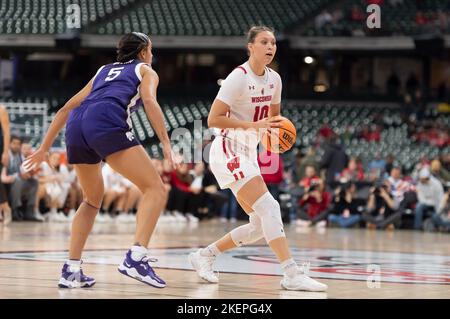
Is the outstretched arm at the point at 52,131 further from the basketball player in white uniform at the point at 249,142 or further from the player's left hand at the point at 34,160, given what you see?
the basketball player in white uniform at the point at 249,142

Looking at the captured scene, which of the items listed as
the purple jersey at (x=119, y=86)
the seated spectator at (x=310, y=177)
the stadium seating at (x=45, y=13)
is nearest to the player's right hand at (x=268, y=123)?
the purple jersey at (x=119, y=86)

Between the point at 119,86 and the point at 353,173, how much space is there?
14.5 metres

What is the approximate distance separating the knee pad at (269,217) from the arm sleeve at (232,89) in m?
0.77

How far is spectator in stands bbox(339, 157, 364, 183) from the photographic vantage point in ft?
68.7

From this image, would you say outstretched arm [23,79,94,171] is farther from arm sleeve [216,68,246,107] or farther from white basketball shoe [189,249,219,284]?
white basketball shoe [189,249,219,284]

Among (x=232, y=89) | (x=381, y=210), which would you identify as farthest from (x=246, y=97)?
(x=381, y=210)

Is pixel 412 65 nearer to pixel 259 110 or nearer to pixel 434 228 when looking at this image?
pixel 434 228

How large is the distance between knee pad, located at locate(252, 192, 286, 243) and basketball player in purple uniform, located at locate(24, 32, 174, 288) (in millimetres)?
745

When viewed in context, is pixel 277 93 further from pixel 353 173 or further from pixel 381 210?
pixel 353 173

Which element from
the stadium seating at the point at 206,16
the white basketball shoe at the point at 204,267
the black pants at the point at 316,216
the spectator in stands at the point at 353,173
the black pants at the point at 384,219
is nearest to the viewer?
the white basketball shoe at the point at 204,267

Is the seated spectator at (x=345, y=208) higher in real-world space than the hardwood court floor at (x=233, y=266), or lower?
lower

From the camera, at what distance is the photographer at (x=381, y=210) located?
64.4 ft

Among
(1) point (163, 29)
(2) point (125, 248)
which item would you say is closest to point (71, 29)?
(1) point (163, 29)

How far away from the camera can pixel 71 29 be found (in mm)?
33656
